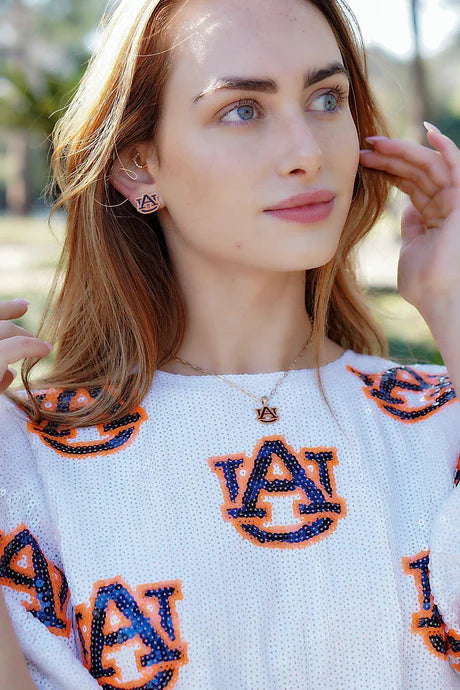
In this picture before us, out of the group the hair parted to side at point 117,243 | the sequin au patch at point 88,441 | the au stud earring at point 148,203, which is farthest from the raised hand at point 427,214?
the sequin au patch at point 88,441

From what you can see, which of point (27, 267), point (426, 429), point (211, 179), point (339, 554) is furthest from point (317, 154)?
point (27, 267)

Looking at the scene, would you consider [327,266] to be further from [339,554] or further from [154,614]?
[154,614]

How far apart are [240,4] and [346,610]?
1.35 meters

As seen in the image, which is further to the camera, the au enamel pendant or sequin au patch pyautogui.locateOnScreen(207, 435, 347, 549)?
the au enamel pendant

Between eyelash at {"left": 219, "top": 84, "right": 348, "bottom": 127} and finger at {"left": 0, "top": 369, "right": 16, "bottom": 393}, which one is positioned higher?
eyelash at {"left": 219, "top": 84, "right": 348, "bottom": 127}

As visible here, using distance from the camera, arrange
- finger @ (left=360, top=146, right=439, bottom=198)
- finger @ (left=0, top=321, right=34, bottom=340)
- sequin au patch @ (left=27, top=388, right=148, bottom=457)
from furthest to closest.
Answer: finger @ (left=360, top=146, right=439, bottom=198), sequin au patch @ (left=27, top=388, right=148, bottom=457), finger @ (left=0, top=321, right=34, bottom=340)

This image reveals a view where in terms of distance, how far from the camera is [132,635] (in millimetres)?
1842

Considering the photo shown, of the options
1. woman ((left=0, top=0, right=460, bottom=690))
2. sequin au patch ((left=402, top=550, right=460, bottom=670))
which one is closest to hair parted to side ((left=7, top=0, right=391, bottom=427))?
woman ((left=0, top=0, right=460, bottom=690))

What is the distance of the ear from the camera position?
222 centimetres

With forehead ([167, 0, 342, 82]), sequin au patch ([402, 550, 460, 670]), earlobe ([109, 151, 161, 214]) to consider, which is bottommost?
sequin au patch ([402, 550, 460, 670])

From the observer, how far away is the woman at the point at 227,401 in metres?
1.89

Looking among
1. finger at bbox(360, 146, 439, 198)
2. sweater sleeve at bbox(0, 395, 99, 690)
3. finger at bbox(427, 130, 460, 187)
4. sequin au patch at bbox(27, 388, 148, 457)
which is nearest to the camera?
sweater sleeve at bbox(0, 395, 99, 690)

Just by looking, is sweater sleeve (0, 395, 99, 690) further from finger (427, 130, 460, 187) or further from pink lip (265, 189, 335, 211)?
finger (427, 130, 460, 187)

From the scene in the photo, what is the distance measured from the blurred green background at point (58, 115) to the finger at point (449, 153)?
29 cm
